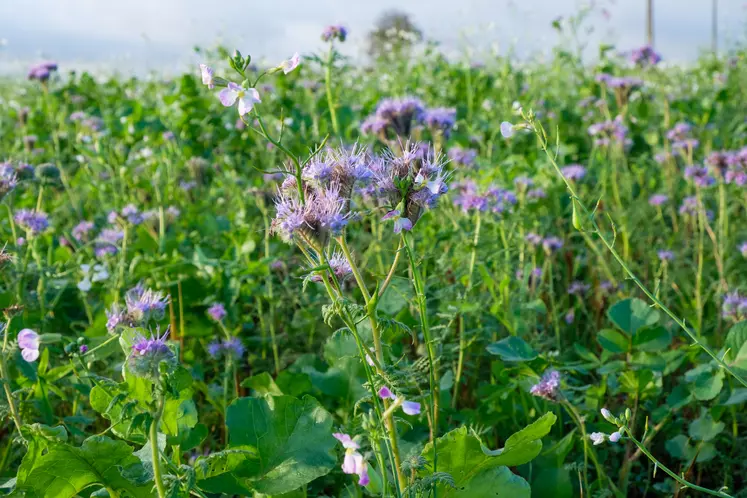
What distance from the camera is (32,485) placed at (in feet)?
4.27

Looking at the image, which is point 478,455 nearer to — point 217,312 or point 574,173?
point 217,312

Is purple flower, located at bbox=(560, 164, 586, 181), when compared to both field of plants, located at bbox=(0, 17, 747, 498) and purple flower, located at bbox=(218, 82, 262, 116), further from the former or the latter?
purple flower, located at bbox=(218, 82, 262, 116)

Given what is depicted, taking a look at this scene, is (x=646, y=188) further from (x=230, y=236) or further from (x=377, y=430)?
(x=377, y=430)

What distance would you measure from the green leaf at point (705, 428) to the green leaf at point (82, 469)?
4.01ft

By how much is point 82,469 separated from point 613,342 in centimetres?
124

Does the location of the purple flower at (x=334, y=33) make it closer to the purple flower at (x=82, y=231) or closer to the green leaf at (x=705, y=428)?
the purple flower at (x=82, y=231)

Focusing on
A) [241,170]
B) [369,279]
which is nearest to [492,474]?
[369,279]

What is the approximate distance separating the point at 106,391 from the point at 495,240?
1303 millimetres

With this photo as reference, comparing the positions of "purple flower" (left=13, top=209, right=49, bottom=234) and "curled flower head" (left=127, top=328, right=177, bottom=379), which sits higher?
"curled flower head" (left=127, top=328, right=177, bottom=379)

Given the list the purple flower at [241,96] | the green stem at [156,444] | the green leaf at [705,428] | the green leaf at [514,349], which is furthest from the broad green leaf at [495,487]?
the purple flower at [241,96]

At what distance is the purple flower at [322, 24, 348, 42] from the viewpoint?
3045mm

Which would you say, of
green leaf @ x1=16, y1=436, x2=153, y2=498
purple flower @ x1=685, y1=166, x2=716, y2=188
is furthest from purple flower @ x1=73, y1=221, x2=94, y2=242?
purple flower @ x1=685, y1=166, x2=716, y2=188

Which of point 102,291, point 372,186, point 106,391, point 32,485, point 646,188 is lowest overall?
point 646,188

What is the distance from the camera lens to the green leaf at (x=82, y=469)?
4.18 feet
